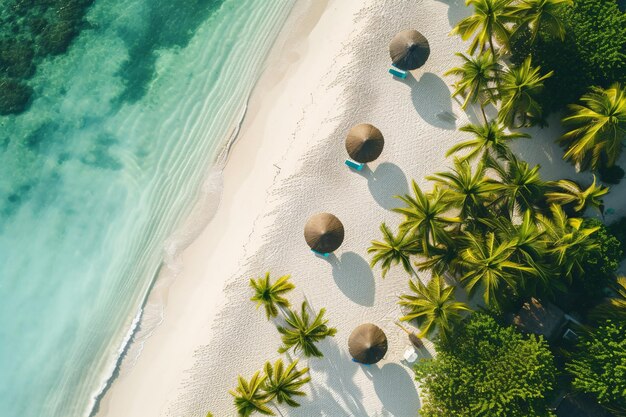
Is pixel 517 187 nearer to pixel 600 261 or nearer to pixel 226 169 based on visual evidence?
pixel 600 261

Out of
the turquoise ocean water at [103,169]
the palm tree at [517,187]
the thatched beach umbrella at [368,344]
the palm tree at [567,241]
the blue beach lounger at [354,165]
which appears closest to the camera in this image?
the palm tree at [567,241]

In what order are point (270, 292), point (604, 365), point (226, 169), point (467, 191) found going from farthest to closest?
point (226, 169), point (270, 292), point (604, 365), point (467, 191)

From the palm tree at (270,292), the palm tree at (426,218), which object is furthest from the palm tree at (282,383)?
the palm tree at (426,218)

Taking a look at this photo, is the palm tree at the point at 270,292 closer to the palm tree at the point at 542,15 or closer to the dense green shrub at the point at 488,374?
the dense green shrub at the point at 488,374

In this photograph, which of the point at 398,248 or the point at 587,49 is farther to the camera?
the point at 587,49

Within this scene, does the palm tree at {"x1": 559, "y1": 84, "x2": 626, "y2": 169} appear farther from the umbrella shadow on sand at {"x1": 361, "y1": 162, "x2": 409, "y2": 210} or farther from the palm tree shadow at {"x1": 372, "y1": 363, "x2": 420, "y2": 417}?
the palm tree shadow at {"x1": 372, "y1": 363, "x2": 420, "y2": 417}

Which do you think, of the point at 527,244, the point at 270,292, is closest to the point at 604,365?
the point at 527,244

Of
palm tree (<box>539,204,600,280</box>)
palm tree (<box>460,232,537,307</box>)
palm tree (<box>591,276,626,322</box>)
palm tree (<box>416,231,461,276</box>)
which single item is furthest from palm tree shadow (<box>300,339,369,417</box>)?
palm tree (<box>591,276,626,322</box>)
